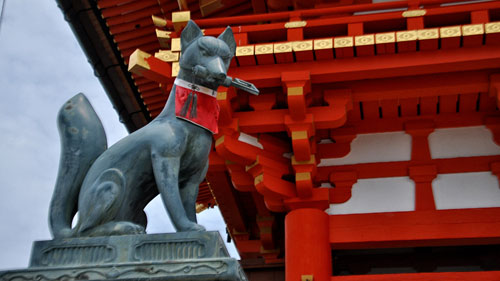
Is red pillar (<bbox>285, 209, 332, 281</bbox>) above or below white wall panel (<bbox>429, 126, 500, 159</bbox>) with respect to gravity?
below

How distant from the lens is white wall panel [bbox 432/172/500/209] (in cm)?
693

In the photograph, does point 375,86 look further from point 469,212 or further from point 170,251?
point 170,251

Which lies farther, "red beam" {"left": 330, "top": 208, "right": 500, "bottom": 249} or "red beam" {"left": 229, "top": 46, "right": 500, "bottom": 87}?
"red beam" {"left": 330, "top": 208, "right": 500, "bottom": 249}

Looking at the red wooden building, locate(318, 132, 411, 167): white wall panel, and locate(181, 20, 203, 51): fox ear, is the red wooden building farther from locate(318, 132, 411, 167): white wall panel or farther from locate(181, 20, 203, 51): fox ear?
locate(181, 20, 203, 51): fox ear

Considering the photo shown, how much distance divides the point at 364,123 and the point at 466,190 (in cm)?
126

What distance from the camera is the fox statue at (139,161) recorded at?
3121 mm

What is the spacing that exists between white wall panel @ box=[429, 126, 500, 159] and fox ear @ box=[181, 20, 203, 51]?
4.40 metres

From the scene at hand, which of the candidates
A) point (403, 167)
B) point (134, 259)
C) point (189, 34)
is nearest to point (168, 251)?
point (134, 259)

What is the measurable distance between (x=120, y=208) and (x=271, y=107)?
394 cm

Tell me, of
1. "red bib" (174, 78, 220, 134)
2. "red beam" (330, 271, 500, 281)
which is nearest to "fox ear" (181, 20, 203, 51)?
"red bib" (174, 78, 220, 134)

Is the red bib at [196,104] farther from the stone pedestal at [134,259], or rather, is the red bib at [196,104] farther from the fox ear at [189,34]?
the stone pedestal at [134,259]

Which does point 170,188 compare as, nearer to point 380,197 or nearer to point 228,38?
point 228,38

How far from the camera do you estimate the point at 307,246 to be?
263 inches

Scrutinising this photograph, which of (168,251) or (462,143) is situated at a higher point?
(462,143)
